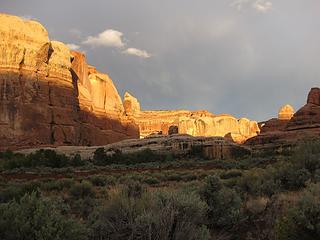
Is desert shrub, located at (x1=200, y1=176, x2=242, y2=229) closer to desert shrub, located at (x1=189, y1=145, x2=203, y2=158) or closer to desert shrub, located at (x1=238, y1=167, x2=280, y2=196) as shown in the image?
desert shrub, located at (x1=238, y1=167, x2=280, y2=196)

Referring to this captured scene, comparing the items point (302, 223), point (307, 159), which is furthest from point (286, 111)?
point (302, 223)

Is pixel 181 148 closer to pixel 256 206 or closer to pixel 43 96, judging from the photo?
pixel 43 96

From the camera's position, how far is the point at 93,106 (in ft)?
286

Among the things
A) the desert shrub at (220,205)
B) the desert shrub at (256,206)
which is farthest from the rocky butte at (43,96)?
A: the desert shrub at (256,206)

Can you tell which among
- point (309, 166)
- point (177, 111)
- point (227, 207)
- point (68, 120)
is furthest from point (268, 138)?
point (177, 111)

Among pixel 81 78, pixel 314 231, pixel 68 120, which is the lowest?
pixel 314 231

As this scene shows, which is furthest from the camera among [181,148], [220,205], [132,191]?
[181,148]

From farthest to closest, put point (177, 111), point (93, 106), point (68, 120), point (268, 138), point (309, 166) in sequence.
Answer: point (177, 111) → point (93, 106) → point (68, 120) → point (268, 138) → point (309, 166)

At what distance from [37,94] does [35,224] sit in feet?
216

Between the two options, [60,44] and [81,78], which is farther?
[81,78]

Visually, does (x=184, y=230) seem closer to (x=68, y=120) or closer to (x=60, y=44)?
(x=68, y=120)

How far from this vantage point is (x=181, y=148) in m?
56.2

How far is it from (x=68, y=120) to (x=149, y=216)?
68.1 meters

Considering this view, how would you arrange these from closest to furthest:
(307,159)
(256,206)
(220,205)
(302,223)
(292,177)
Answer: (302,223) → (220,205) → (256,206) → (292,177) → (307,159)
